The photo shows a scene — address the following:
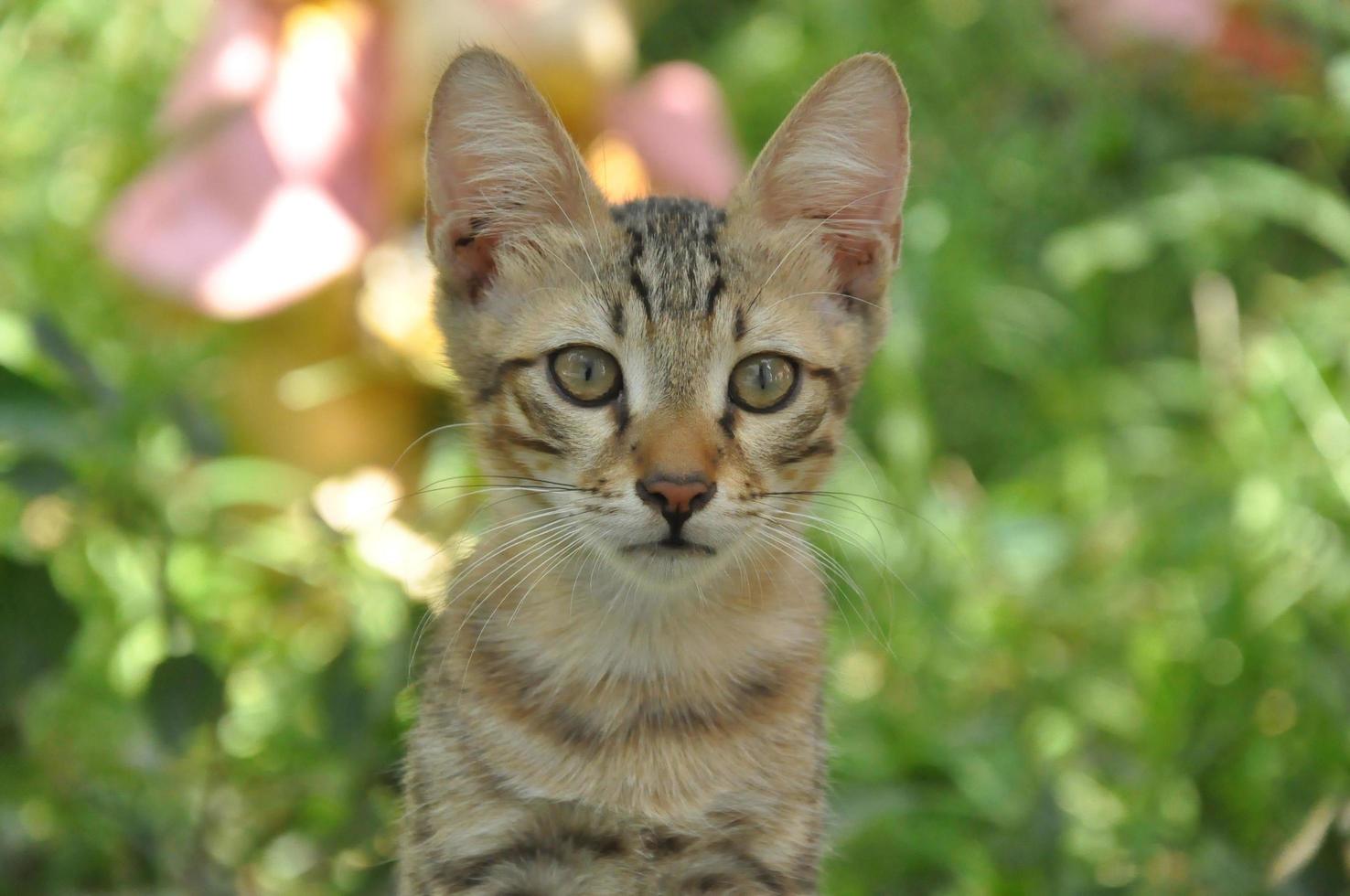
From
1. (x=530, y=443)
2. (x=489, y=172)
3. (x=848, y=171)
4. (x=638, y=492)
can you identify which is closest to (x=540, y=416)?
(x=530, y=443)

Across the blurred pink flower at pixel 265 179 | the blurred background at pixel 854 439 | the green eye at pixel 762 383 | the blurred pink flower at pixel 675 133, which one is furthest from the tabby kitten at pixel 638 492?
the blurred pink flower at pixel 675 133

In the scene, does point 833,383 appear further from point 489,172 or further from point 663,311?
point 489,172

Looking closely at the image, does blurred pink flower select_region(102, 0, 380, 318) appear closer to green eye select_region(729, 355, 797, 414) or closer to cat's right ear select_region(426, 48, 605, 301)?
cat's right ear select_region(426, 48, 605, 301)

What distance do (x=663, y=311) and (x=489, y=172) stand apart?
0.79ft

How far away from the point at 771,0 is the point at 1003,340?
149 cm

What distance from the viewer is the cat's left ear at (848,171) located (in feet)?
4.89

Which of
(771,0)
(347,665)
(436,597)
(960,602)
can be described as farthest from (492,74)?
(771,0)

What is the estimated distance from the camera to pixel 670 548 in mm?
1401

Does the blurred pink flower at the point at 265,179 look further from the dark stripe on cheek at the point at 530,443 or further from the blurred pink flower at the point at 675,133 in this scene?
the dark stripe on cheek at the point at 530,443

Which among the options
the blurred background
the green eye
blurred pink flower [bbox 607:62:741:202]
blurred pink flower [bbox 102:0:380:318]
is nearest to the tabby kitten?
the green eye

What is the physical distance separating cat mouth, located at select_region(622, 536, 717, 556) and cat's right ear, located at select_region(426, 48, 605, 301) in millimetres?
359

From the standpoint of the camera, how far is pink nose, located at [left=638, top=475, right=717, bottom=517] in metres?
1.36

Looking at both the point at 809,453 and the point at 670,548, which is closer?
the point at 670,548

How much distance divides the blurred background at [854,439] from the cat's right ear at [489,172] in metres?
0.26
